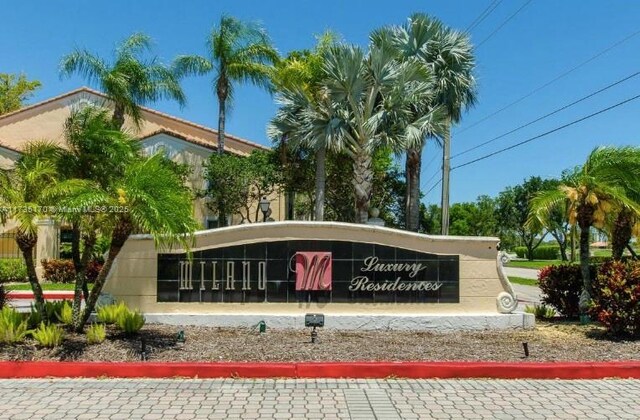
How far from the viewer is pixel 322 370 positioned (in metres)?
7.90

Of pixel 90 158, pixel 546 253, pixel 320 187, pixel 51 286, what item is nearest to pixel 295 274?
pixel 90 158

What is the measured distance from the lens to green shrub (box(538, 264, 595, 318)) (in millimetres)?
11992

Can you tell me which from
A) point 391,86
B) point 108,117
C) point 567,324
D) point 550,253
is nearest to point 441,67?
point 391,86

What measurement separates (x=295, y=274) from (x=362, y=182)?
8075mm

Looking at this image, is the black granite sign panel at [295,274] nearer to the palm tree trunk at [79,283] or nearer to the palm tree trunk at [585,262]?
the palm tree trunk at [79,283]

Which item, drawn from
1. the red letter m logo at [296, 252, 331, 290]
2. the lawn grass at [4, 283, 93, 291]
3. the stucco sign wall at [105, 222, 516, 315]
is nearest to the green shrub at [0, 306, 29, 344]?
the stucco sign wall at [105, 222, 516, 315]

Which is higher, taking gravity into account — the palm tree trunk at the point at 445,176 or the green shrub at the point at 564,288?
the palm tree trunk at the point at 445,176

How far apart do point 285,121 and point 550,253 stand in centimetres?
5754

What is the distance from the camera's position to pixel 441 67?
22.8 meters

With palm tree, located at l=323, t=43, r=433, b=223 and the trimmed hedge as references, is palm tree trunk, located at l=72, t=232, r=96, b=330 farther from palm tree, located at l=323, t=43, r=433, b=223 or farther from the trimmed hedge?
palm tree, located at l=323, t=43, r=433, b=223

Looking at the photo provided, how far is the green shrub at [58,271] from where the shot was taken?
21688mm

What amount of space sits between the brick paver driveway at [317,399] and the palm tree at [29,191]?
7.49 feet


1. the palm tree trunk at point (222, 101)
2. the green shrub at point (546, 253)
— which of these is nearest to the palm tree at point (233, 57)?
→ the palm tree trunk at point (222, 101)

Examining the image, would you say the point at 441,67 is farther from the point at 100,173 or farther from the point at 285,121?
the point at 100,173
